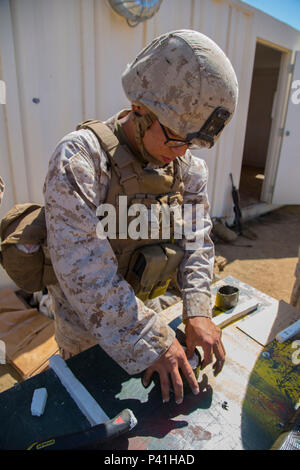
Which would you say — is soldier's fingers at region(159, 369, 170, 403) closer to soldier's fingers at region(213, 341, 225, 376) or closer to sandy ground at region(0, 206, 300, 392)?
soldier's fingers at region(213, 341, 225, 376)

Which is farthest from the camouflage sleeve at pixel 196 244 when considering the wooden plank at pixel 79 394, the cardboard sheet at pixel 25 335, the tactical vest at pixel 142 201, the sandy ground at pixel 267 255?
the sandy ground at pixel 267 255

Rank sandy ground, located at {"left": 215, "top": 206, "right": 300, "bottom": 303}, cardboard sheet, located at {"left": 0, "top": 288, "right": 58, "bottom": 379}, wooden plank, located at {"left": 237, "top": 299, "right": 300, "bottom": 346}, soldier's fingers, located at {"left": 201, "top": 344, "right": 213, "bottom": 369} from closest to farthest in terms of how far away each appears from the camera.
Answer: soldier's fingers, located at {"left": 201, "top": 344, "right": 213, "bottom": 369}, wooden plank, located at {"left": 237, "top": 299, "right": 300, "bottom": 346}, cardboard sheet, located at {"left": 0, "top": 288, "right": 58, "bottom": 379}, sandy ground, located at {"left": 215, "top": 206, "right": 300, "bottom": 303}

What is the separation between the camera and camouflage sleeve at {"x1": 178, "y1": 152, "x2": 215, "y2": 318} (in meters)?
1.43

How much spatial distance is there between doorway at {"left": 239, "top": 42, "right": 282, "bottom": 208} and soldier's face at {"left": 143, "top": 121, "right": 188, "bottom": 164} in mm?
7847

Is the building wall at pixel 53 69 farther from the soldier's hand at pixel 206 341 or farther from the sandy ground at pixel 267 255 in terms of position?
the sandy ground at pixel 267 255

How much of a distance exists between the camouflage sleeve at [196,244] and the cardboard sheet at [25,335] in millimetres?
1573

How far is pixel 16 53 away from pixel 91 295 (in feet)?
8.18

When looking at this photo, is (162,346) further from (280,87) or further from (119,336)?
(280,87)

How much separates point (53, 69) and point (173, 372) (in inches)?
111

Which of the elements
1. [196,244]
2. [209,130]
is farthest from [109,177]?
[196,244]

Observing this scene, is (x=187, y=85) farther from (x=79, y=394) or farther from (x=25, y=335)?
(x=25, y=335)

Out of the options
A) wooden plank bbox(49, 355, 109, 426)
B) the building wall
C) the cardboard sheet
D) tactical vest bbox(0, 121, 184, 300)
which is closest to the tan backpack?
tactical vest bbox(0, 121, 184, 300)

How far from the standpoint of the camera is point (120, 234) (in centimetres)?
126

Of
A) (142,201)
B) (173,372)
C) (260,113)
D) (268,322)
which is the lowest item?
(268,322)
